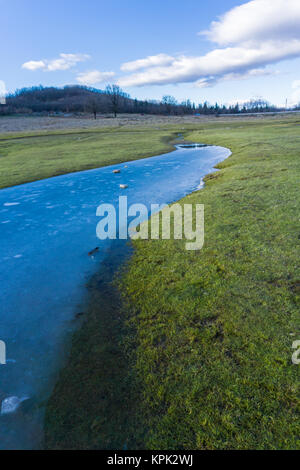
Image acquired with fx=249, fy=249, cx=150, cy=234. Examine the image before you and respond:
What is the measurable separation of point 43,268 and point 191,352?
7.78 metres

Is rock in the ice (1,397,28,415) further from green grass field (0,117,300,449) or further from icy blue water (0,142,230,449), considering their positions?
green grass field (0,117,300,449)

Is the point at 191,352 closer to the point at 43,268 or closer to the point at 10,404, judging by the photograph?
the point at 10,404

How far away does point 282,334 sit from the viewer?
6.38 meters

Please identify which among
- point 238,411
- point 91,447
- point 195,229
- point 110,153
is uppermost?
point 110,153

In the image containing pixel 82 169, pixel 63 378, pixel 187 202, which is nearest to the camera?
pixel 63 378

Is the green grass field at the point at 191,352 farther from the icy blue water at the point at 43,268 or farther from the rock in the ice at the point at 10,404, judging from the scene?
the rock in the ice at the point at 10,404

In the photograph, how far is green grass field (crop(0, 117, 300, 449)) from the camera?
15.7ft

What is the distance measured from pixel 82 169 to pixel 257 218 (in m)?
27.4

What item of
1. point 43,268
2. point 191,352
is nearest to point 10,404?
point 191,352

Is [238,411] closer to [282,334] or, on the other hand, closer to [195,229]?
[282,334]

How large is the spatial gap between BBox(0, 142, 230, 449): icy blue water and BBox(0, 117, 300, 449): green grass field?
1.92 feet

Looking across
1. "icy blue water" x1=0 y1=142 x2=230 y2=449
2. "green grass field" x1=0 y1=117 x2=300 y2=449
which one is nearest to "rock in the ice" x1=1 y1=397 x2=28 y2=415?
"icy blue water" x1=0 y1=142 x2=230 y2=449

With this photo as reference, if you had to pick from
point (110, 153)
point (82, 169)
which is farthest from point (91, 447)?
point (110, 153)

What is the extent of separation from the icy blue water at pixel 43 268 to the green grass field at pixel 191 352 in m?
0.59
